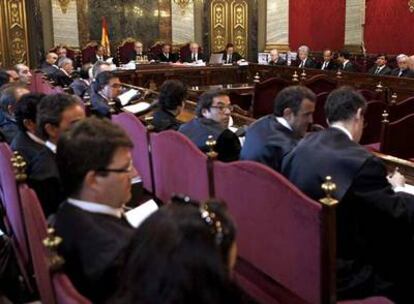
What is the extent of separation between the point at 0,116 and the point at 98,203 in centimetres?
263

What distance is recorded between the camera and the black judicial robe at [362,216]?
2.00 metres

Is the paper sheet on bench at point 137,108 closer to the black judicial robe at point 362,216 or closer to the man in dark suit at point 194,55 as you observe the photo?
the black judicial robe at point 362,216

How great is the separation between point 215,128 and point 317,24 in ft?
34.0

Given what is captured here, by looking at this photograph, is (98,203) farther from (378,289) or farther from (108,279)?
(378,289)

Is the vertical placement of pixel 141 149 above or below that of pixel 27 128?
below

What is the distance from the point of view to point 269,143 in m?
2.76

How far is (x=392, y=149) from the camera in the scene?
3.95 meters

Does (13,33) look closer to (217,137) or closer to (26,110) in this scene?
(26,110)

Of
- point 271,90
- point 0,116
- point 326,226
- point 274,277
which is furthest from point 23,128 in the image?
point 271,90

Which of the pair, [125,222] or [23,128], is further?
[23,128]

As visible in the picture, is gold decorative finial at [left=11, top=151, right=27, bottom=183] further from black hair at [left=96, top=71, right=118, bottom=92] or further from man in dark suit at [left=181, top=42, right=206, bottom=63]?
man in dark suit at [left=181, top=42, right=206, bottom=63]

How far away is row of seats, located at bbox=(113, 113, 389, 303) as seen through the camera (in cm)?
170

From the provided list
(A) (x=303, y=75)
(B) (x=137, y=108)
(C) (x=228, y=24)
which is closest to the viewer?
(B) (x=137, y=108)

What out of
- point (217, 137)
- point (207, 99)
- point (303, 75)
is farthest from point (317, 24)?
point (217, 137)
